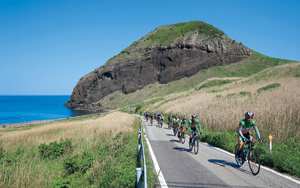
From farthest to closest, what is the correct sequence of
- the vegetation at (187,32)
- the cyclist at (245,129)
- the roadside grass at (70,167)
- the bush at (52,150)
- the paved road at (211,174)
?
the vegetation at (187,32) → the bush at (52,150) → the cyclist at (245,129) → the roadside grass at (70,167) → the paved road at (211,174)

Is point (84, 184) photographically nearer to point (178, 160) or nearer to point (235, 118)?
point (178, 160)

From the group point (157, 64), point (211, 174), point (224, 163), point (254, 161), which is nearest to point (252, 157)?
point (254, 161)

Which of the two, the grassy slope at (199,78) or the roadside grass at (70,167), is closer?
the roadside grass at (70,167)

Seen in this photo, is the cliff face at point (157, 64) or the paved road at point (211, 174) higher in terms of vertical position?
the cliff face at point (157, 64)

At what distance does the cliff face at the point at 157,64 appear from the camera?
7856 centimetres

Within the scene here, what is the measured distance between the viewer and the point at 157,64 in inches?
3450

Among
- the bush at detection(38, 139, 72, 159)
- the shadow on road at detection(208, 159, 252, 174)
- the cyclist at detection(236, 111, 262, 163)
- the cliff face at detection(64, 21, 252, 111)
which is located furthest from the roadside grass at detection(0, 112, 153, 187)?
the cliff face at detection(64, 21, 252, 111)

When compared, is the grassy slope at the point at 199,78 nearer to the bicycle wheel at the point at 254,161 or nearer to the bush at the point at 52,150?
the bush at the point at 52,150

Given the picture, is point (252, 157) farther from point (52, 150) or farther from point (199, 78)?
point (199, 78)

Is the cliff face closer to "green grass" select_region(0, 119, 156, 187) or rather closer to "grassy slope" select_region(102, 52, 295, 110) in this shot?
"grassy slope" select_region(102, 52, 295, 110)

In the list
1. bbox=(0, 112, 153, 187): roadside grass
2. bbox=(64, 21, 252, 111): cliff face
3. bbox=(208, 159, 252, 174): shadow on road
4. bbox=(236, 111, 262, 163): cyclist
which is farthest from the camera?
bbox=(64, 21, 252, 111): cliff face

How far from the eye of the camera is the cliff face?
78.6 meters

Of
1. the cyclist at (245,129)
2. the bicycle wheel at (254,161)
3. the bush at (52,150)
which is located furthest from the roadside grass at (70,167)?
the bicycle wheel at (254,161)

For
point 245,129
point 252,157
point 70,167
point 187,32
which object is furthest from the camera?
point 187,32
